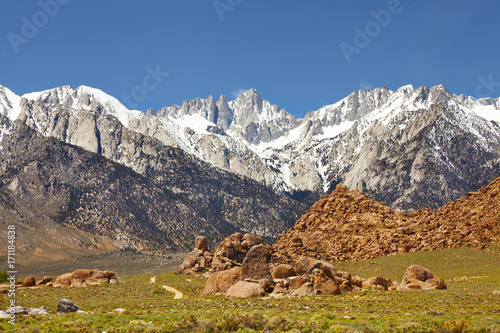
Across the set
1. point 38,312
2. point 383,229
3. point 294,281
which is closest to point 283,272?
point 294,281

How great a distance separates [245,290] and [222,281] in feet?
21.3

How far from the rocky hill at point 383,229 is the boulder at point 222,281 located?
38605mm

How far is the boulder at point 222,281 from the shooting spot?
171 feet

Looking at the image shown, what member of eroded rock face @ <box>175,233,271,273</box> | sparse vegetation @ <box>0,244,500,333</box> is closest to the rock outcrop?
sparse vegetation @ <box>0,244,500,333</box>

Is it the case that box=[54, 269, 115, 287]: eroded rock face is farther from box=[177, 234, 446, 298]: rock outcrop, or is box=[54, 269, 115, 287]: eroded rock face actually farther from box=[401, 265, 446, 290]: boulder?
box=[401, 265, 446, 290]: boulder

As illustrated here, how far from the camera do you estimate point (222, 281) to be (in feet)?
174

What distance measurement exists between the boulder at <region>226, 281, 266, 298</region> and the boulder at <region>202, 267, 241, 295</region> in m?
4.33

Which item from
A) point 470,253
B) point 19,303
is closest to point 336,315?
point 19,303

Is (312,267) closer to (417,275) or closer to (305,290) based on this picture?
(305,290)

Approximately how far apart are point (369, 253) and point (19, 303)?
Result: 260 feet

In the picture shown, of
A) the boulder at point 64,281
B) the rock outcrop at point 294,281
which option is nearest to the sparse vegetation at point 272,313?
the rock outcrop at point 294,281

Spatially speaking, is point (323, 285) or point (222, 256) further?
point (222, 256)

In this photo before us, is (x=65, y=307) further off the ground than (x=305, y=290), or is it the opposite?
(x=65, y=307)

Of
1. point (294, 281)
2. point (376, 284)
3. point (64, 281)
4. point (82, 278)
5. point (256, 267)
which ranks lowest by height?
point (64, 281)
